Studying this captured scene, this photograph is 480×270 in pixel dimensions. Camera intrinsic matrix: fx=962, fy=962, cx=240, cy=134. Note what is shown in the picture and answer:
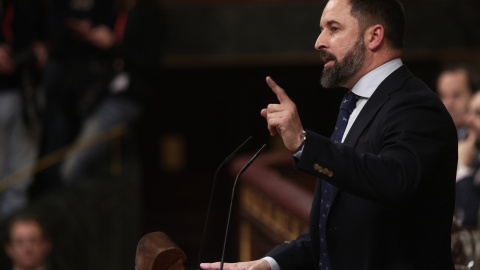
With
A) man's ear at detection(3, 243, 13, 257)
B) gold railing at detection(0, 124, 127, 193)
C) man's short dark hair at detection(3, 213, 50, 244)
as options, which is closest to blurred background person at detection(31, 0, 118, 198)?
gold railing at detection(0, 124, 127, 193)

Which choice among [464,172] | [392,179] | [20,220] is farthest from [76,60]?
[392,179]

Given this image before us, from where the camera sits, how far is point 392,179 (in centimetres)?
189

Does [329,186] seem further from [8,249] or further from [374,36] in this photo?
[8,249]

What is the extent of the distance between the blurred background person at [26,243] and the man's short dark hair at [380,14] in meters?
3.27

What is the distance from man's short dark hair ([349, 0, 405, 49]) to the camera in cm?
210

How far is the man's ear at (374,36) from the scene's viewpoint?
2.10 m

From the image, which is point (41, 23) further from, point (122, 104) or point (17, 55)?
point (122, 104)

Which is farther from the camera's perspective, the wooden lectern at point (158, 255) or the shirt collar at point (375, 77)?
the shirt collar at point (375, 77)

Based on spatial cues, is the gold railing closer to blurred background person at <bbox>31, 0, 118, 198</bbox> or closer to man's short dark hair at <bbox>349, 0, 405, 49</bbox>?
blurred background person at <bbox>31, 0, 118, 198</bbox>

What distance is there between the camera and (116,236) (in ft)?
19.2

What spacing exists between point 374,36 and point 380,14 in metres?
0.05

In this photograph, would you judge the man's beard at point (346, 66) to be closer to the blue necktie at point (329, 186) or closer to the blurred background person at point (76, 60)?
the blue necktie at point (329, 186)

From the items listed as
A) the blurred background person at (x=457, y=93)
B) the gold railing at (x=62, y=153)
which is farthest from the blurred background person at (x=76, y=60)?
the blurred background person at (x=457, y=93)

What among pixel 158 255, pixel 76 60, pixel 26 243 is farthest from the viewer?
pixel 76 60
